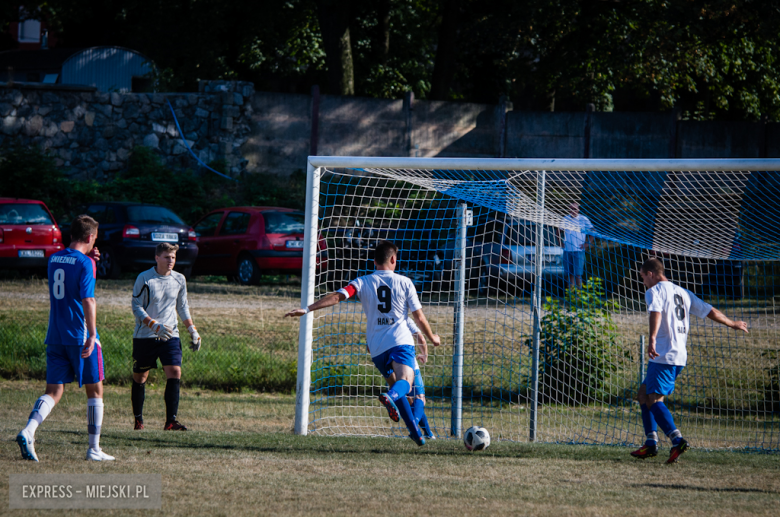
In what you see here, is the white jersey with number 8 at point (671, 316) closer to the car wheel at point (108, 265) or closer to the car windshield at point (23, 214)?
the car wheel at point (108, 265)

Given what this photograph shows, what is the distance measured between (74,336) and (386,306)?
248cm

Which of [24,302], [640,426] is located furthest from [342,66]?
[640,426]

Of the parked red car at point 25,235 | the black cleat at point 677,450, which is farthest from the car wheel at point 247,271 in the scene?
the black cleat at point 677,450

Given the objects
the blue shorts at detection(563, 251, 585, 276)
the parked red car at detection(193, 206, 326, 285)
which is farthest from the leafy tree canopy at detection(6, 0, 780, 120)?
the blue shorts at detection(563, 251, 585, 276)

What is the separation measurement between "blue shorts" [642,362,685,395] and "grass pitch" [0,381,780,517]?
1.97 ft

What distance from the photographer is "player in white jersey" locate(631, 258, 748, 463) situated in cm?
676

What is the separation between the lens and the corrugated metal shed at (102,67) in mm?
28891

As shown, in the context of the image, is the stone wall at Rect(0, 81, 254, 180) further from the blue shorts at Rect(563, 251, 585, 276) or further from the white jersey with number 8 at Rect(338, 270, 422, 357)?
the white jersey with number 8 at Rect(338, 270, 422, 357)

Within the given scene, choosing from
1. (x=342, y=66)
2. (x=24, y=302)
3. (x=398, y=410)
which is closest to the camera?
(x=398, y=410)

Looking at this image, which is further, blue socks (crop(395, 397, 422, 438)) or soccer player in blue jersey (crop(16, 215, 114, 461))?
blue socks (crop(395, 397, 422, 438))

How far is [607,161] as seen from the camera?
739cm

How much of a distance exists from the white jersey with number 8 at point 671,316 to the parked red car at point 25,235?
487 inches

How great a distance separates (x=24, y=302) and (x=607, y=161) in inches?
383

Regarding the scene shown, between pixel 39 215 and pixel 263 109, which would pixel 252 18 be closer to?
pixel 263 109
